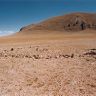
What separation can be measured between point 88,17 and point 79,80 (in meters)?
131

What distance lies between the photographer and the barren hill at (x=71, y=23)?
126 m

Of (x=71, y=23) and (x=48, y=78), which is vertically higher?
(x=71, y=23)

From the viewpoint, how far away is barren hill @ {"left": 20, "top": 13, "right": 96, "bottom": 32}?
125812 millimetres

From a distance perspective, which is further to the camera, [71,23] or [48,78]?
[71,23]

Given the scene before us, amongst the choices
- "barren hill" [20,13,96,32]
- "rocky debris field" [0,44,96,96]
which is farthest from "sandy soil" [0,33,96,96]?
"barren hill" [20,13,96,32]

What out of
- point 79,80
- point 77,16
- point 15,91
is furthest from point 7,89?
point 77,16

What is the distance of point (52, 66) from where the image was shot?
1527 cm

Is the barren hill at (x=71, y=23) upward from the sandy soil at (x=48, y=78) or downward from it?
upward

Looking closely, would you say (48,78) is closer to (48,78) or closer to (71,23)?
(48,78)

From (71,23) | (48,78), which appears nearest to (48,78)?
(48,78)

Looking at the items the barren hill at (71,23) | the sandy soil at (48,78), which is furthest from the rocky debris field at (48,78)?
the barren hill at (71,23)

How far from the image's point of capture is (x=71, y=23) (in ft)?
424

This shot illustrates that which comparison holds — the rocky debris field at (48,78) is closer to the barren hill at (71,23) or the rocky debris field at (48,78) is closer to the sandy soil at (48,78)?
the sandy soil at (48,78)

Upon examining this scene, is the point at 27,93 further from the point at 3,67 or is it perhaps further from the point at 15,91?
the point at 3,67
